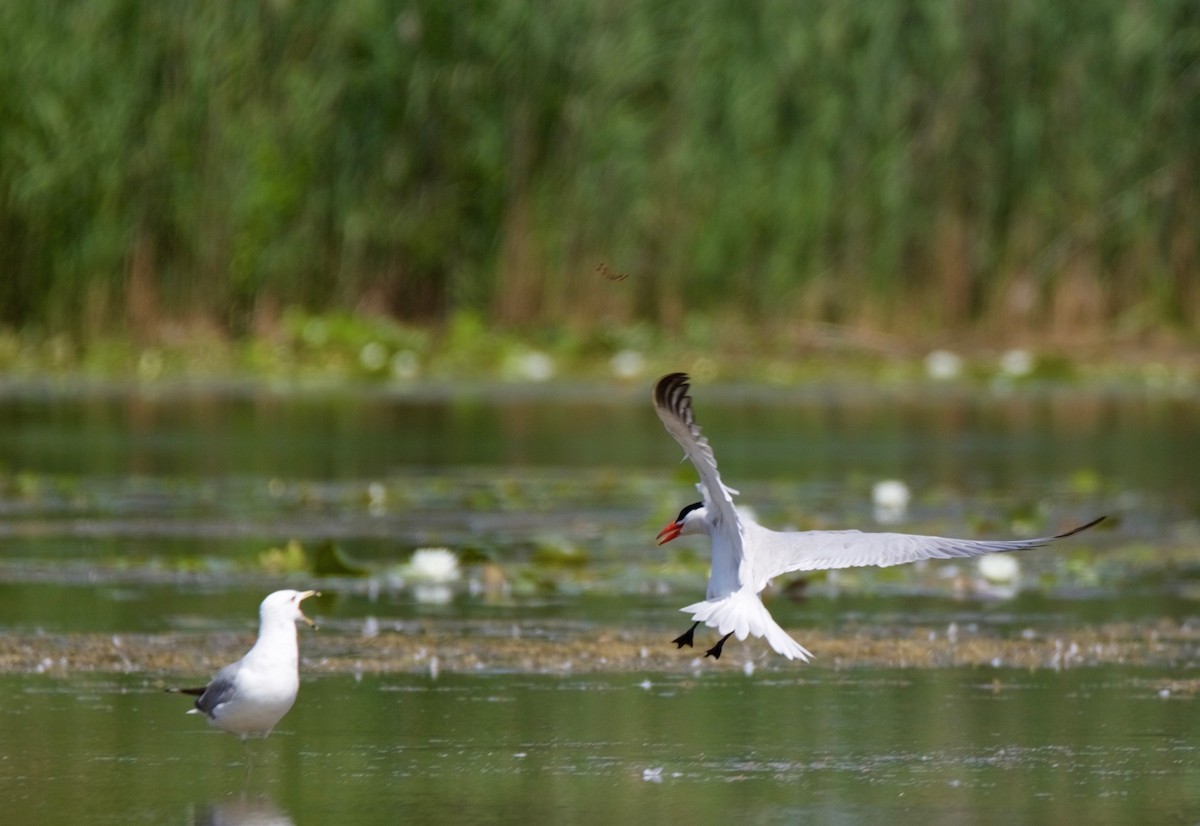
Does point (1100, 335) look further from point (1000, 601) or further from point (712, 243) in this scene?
point (1000, 601)

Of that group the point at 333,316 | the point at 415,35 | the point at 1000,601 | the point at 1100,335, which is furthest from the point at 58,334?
the point at 1000,601

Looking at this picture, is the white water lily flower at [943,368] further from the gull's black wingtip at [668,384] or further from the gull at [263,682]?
the gull at [263,682]

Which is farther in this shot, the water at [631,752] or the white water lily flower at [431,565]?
the white water lily flower at [431,565]

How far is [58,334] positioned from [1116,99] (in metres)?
8.64

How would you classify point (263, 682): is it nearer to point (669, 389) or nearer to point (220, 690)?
point (220, 690)

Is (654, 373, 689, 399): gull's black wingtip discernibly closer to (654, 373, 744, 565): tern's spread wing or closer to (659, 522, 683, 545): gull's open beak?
(654, 373, 744, 565): tern's spread wing

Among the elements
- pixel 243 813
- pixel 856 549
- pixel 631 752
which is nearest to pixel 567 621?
pixel 856 549

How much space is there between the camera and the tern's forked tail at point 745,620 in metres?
5.80

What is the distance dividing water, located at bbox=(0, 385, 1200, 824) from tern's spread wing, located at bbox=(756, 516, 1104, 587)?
41 centimetres

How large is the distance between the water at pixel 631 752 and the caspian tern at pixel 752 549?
0.30 metres

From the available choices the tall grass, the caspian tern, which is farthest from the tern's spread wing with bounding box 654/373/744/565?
the tall grass

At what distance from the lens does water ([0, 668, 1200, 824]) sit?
5293mm

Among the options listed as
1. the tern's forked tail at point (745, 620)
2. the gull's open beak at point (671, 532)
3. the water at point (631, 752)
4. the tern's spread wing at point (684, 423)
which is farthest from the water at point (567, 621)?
the tern's spread wing at point (684, 423)

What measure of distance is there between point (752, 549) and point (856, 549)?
259 millimetres
